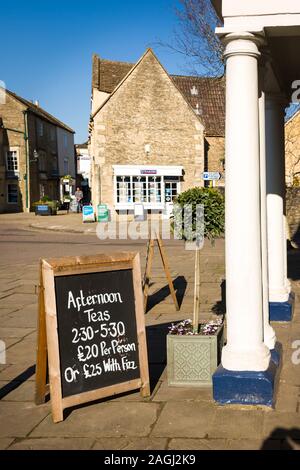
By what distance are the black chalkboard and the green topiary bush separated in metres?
1.60

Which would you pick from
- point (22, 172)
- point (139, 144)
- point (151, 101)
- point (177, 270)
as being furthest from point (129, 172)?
point (177, 270)

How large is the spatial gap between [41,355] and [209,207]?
2.56 metres

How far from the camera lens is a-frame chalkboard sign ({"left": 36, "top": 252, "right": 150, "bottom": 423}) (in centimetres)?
380

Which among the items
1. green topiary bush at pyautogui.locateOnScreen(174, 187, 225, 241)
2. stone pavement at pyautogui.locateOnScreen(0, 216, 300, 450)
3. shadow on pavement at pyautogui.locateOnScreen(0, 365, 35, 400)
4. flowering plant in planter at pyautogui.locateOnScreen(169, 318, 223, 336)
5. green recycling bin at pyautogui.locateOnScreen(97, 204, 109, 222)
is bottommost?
shadow on pavement at pyautogui.locateOnScreen(0, 365, 35, 400)

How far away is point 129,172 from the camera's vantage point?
28688 millimetres

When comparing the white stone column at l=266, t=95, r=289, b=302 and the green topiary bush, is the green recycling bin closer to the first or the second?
the white stone column at l=266, t=95, r=289, b=302

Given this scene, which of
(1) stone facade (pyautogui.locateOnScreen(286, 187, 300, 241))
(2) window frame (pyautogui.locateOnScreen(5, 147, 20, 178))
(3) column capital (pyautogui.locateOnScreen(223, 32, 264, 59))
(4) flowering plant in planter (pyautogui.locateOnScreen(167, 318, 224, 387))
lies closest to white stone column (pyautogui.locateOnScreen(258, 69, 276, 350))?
(3) column capital (pyautogui.locateOnScreen(223, 32, 264, 59))

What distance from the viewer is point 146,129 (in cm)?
2905

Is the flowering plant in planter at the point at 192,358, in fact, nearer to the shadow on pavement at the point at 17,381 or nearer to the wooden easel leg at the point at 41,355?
the wooden easel leg at the point at 41,355

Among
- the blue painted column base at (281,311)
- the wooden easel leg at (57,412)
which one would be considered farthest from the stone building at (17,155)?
Answer: the wooden easel leg at (57,412)

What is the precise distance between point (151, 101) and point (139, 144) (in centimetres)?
256

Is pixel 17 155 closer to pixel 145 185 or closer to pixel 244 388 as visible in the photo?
pixel 145 185

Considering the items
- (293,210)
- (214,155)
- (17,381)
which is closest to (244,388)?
(17,381)
